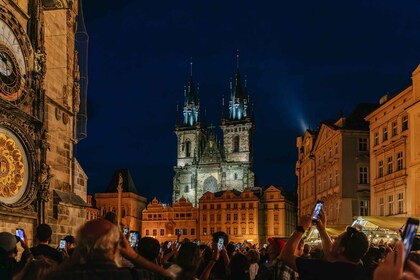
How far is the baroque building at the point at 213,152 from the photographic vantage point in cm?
11000

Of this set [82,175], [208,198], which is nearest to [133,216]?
[208,198]

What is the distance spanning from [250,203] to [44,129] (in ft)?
271

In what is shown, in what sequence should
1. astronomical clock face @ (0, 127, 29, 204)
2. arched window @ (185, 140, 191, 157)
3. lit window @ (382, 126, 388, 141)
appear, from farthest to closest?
arched window @ (185, 140, 191, 157) < lit window @ (382, 126, 388, 141) < astronomical clock face @ (0, 127, 29, 204)

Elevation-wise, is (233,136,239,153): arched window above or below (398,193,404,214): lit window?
above

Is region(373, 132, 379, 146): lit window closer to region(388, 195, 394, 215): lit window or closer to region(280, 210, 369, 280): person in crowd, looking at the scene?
region(388, 195, 394, 215): lit window

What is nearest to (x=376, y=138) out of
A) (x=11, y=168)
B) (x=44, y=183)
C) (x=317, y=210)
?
(x=44, y=183)

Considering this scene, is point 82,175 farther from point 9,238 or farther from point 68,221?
point 9,238

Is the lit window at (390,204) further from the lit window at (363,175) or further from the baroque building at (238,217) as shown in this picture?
the baroque building at (238,217)

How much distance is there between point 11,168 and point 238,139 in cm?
10312

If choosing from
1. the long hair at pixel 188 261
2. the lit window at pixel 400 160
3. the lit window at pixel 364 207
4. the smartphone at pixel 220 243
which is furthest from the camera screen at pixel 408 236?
the lit window at pixel 364 207

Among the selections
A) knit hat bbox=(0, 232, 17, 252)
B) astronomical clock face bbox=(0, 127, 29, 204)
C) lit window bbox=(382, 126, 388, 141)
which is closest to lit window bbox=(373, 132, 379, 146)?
lit window bbox=(382, 126, 388, 141)

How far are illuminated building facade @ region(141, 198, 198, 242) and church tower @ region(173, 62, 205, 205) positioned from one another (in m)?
7.53

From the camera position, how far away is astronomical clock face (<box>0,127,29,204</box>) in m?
13.0

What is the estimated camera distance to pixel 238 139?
116000mm
